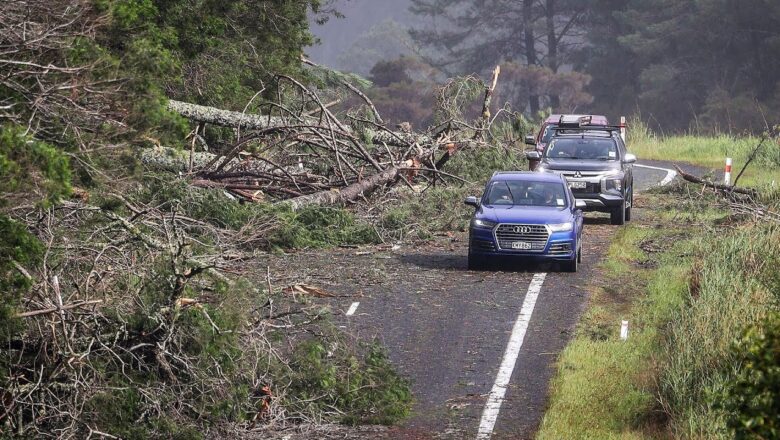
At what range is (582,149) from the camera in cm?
2653

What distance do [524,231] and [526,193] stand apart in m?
1.52

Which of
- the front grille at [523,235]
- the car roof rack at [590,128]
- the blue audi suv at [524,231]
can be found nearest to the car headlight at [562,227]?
the blue audi suv at [524,231]

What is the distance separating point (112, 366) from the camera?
1078 cm

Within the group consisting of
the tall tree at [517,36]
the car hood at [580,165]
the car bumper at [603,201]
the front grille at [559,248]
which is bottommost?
the tall tree at [517,36]

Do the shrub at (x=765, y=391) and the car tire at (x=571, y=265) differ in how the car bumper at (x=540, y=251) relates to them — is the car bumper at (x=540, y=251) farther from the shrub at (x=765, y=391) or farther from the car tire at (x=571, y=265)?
the shrub at (x=765, y=391)

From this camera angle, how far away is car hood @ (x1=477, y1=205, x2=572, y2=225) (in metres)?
19.2

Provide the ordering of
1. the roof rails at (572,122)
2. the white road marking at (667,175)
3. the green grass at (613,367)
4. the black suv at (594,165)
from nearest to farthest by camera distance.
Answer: the green grass at (613,367)
the black suv at (594,165)
the roof rails at (572,122)
the white road marking at (667,175)

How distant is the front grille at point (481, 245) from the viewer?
1908 cm

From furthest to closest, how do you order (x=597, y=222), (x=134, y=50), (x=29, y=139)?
1. (x=597, y=222)
2. (x=134, y=50)
3. (x=29, y=139)

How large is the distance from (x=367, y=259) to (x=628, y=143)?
31238 mm

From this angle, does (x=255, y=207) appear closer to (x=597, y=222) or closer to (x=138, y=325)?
(x=597, y=222)

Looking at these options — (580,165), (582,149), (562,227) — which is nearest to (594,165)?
(580,165)

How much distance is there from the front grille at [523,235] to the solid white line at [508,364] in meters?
0.55

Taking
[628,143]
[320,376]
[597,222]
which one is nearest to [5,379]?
[320,376]
